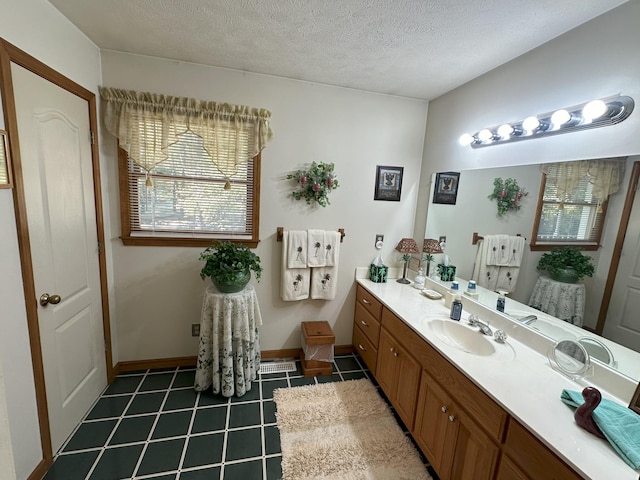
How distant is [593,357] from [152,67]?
321 centimetres

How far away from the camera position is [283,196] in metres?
2.40

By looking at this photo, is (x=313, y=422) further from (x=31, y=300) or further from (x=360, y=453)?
(x=31, y=300)

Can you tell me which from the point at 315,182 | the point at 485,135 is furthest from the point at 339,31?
the point at 485,135

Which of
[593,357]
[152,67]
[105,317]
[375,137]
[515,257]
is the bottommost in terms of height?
[105,317]

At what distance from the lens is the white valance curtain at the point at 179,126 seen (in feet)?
6.47

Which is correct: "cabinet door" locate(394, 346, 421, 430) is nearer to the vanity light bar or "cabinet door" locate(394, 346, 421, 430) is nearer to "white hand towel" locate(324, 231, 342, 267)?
"white hand towel" locate(324, 231, 342, 267)

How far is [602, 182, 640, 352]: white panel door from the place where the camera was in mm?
1224

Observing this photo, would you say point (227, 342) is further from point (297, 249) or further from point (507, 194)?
point (507, 194)

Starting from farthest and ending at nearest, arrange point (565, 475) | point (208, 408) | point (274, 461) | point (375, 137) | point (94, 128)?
point (375, 137) < point (208, 408) < point (94, 128) < point (274, 461) < point (565, 475)

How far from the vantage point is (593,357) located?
1.32 meters

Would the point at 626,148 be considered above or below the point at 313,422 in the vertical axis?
above

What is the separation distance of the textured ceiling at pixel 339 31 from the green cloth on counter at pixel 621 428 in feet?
5.64

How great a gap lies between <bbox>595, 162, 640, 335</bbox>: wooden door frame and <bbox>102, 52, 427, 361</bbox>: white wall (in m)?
1.56

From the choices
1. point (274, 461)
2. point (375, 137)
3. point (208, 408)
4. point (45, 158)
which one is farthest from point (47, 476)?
point (375, 137)
